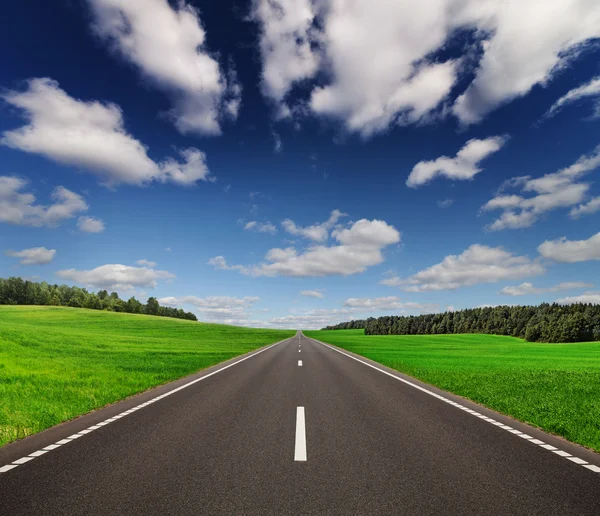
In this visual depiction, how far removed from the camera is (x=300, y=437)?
6047 mm

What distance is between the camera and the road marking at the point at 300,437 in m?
5.13

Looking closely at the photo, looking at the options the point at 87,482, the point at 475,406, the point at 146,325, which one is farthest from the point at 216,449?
the point at 146,325

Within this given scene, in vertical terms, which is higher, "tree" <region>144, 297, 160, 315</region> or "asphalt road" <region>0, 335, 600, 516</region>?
"tree" <region>144, 297, 160, 315</region>

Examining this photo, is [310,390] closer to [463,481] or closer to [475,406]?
[475,406]

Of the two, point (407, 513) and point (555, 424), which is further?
point (555, 424)

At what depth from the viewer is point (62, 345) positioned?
2342cm

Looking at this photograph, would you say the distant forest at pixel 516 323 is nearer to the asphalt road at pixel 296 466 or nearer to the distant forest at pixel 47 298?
the asphalt road at pixel 296 466

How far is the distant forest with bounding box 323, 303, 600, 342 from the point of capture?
7825 centimetres

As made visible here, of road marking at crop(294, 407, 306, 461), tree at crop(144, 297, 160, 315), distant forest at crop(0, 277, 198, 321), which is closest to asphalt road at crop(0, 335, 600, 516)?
road marking at crop(294, 407, 306, 461)

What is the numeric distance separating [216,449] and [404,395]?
6.40 m

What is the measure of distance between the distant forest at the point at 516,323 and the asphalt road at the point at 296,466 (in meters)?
85.9

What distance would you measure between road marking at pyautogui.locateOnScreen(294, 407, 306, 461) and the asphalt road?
17 millimetres

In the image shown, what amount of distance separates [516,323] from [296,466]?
368 ft

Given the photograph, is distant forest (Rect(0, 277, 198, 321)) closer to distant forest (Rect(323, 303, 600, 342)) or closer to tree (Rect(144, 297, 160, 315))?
tree (Rect(144, 297, 160, 315))
